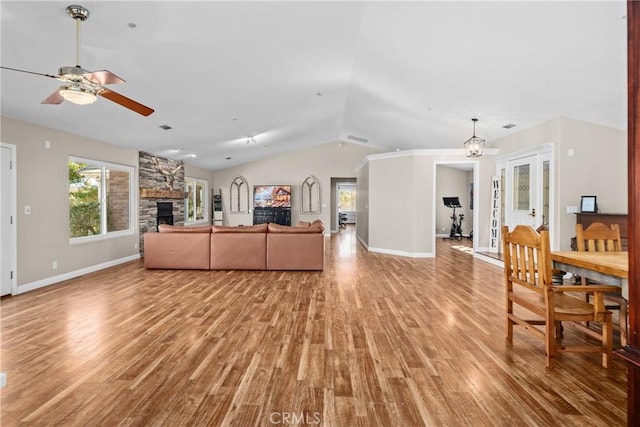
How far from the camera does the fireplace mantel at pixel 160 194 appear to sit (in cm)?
772

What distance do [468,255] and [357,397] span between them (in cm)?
673

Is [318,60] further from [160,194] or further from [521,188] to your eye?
[160,194]

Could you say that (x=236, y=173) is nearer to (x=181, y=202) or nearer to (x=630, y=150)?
(x=181, y=202)

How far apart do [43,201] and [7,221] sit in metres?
0.64

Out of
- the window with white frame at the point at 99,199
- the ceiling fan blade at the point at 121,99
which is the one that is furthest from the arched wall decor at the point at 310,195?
the ceiling fan blade at the point at 121,99

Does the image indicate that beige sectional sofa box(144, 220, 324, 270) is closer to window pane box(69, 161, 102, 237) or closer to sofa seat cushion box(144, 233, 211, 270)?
sofa seat cushion box(144, 233, 211, 270)

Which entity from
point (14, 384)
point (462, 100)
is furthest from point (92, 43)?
point (462, 100)

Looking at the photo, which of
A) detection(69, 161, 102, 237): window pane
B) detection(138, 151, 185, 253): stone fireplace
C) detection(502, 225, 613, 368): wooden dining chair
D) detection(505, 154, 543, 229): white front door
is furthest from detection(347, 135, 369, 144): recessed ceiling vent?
detection(502, 225, 613, 368): wooden dining chair

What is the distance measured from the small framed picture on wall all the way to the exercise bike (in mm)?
5416

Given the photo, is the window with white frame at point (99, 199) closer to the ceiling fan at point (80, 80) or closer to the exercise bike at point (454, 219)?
the ceiling fan at point (80, 80)

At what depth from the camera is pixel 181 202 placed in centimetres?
984

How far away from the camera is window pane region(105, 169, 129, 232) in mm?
6797

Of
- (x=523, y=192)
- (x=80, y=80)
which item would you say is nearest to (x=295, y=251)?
(x=80, y=80)

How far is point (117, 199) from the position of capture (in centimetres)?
705
